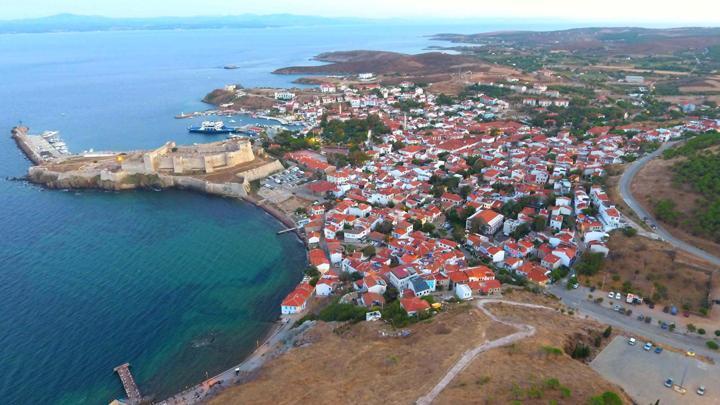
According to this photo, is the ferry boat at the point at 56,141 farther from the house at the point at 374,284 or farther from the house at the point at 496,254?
the house at the point at 496,254

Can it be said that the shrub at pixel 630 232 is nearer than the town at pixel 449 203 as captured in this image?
No

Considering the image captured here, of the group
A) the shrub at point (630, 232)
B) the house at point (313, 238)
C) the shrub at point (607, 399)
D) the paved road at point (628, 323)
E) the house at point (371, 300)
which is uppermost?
the shrub at point (630, 232)

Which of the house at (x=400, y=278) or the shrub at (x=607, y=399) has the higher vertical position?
the shrub at (x=607, y=399)

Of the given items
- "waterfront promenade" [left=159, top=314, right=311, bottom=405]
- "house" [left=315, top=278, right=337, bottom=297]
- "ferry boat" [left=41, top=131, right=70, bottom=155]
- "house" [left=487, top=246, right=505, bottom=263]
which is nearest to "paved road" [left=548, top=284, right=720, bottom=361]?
"house" [left=487, top=246, right=505, bottom=263]

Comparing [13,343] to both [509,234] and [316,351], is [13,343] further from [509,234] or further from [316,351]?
[509,234]

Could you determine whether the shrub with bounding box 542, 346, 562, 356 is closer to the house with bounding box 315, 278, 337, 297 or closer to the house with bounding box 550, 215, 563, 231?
the house with bounding box 315, 278, 337, 297

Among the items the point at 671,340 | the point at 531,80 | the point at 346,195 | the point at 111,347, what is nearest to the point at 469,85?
the point at 531,80

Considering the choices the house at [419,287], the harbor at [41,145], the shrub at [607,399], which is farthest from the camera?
the harbor at [41,145]

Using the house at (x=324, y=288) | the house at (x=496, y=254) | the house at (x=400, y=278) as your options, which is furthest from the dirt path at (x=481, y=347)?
the house at (x=324, y=288)
